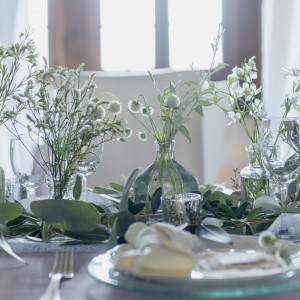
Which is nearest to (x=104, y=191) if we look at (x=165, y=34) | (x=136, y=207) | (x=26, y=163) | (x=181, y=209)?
(x=26, y=163)

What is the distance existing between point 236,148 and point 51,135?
6.09 ft

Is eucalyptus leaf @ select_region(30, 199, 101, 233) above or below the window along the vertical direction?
below

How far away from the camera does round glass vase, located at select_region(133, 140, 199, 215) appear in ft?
3.46

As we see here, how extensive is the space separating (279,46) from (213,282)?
3.01 metres

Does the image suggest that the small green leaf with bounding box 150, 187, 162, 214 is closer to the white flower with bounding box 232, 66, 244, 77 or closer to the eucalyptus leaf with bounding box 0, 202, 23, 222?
the eucalyptus leaf with bounding box 0, 202, 23, 222

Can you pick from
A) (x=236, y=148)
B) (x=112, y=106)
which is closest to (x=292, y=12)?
(x=236, y=148)

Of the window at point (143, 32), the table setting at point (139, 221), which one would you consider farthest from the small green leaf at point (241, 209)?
the window at point (143, 32)

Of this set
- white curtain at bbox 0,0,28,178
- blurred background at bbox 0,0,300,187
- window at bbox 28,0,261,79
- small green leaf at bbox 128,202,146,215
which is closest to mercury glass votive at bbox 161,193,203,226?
small green leaf at bbox 128,202,146,215

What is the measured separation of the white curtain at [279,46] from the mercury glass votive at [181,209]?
2610mm

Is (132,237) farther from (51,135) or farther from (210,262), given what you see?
(51,135)

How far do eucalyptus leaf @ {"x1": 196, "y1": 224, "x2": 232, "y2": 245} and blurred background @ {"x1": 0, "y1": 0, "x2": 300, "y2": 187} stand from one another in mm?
2176

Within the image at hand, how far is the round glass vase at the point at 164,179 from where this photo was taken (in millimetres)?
1054

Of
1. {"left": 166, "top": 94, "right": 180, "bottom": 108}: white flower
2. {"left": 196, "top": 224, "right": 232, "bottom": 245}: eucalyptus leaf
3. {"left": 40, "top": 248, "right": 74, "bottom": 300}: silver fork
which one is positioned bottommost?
{"left": 40, "top": 248, "right": 74, "bottom": 300}: silver fork

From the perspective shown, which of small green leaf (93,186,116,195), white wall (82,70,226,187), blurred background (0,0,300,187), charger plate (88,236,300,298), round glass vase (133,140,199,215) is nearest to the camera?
charger plate (88,236,300,298)
